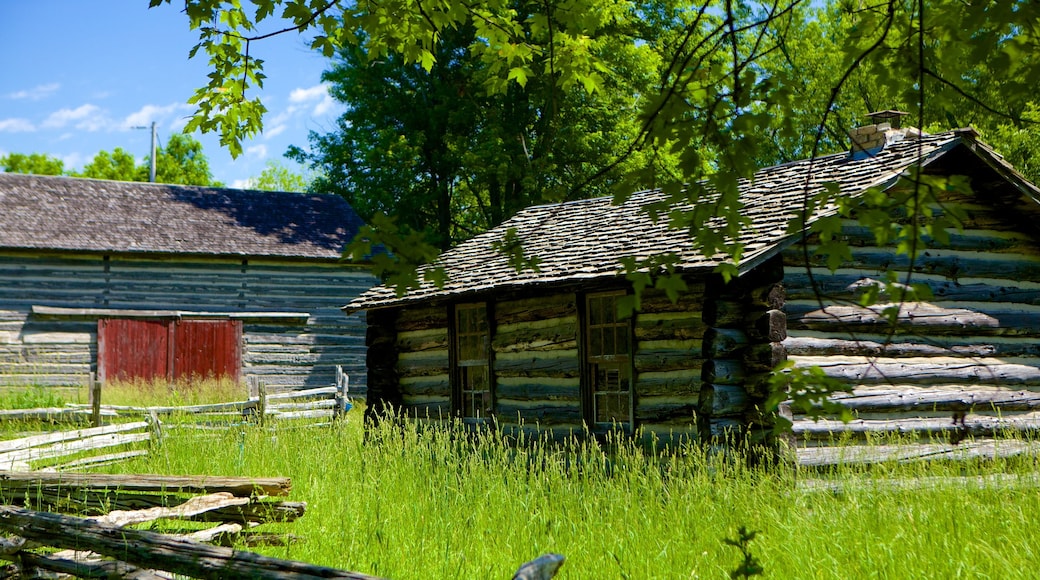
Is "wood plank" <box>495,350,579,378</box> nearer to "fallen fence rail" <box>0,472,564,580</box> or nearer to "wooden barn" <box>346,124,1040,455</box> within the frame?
"wooden barn" <box>346,124,1040,455</box>

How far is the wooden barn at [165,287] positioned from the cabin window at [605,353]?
1491cm

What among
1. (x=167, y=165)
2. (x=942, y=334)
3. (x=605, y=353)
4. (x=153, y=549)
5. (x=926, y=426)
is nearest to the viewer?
(x=153, y=549)

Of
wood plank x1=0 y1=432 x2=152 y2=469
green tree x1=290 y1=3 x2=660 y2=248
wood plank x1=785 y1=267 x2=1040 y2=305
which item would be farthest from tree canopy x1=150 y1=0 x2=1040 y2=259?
green tree x1=290 y1=3 x2=660 y2=248

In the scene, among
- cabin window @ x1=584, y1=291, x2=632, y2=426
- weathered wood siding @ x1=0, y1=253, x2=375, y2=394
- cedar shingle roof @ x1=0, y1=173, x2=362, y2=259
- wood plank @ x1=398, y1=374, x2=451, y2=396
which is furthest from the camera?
cedar shingle roof @ x1=0, y1=173, x2=362, y2=259

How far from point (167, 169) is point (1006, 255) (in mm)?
47858

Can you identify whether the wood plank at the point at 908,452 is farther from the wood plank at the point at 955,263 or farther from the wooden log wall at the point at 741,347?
the wood plank at the point at 955,263

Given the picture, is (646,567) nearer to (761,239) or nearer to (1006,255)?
(761,239)

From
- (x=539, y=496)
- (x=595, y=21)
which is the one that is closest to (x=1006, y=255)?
(x=539, y=496)

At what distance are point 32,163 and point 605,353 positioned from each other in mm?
51726

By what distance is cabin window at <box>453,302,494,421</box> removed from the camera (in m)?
13.4

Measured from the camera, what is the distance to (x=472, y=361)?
13.6 meters

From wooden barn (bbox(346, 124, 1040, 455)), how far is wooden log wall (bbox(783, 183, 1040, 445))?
2cm

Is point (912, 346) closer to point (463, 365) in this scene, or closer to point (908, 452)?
point (908, 452)

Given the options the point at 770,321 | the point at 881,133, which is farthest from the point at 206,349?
the point at 770,321
